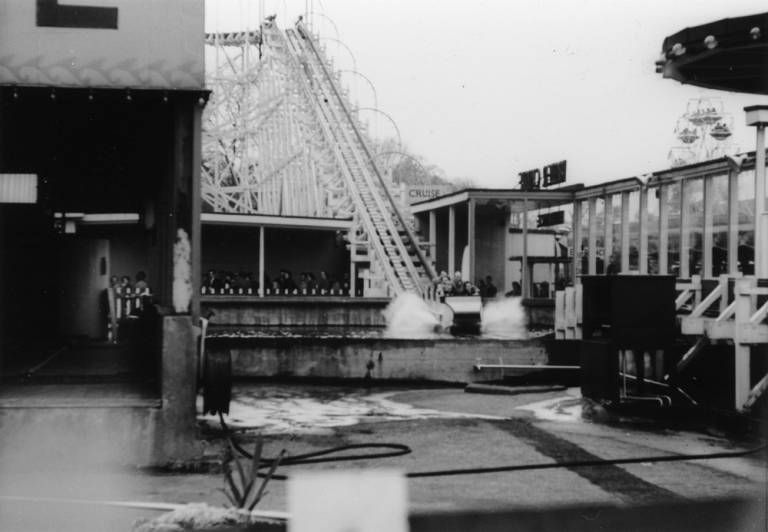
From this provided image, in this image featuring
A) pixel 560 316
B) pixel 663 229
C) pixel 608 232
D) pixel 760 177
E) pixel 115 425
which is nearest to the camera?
pixel 115 425

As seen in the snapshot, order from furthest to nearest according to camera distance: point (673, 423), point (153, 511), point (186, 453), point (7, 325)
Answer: point (7, 325) < point (673, 423) < point (186, 453) < point (153, 511)

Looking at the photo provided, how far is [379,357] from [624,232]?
8687mm

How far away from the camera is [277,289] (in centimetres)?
3491

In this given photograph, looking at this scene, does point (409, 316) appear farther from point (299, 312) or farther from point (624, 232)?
point (624, 232)

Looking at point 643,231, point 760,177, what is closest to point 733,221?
point 643,231

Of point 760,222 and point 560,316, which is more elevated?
point 760,222

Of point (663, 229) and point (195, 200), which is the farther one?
point (663, 229)

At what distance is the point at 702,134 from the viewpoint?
32.0 metres

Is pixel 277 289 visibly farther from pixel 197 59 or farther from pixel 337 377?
pixel 197 59

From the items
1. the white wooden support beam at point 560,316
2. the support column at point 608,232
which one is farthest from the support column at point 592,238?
the white wooden support beam at point 560,316

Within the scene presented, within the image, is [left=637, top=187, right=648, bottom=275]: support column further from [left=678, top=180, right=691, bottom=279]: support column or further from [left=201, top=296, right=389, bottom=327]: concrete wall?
[left=201, top=296, right=389, bottom=327]: concrete wall

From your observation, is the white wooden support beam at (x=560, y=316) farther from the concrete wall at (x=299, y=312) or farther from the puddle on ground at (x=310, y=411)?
the concrete wall at (x=299, y=312)

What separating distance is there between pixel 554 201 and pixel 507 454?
62.0 feet

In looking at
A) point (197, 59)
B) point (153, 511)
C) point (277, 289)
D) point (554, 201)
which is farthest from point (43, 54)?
point (277, 289)
